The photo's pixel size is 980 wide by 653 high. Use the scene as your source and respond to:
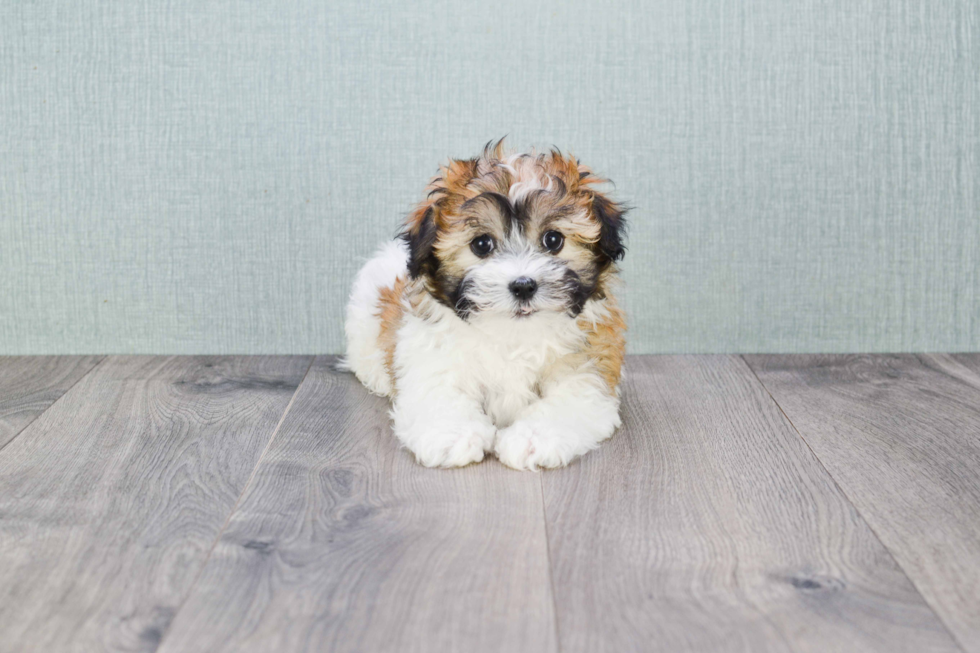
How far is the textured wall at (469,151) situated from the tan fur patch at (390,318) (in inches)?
20.1

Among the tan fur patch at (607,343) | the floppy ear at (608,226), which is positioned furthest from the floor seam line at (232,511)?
the floppy ear at (608,226)

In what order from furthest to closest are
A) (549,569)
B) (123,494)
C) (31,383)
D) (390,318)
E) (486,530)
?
(31,383), (390,318), (123,494), (486,530), (549,569)

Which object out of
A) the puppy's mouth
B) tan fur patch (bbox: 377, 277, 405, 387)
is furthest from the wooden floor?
the puppy's mouth

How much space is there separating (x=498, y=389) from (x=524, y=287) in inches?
14.1

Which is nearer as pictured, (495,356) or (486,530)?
(486,530)

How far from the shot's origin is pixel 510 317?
190 cm

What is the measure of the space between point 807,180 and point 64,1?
2428 millimetres

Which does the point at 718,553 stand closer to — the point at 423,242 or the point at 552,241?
the point at 552,241

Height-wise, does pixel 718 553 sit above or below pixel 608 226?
below

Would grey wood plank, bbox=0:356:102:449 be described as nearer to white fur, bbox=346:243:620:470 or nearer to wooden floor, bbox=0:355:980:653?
wooden floor, bbox=0:355:980:653

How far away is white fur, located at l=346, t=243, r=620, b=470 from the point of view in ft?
6.30

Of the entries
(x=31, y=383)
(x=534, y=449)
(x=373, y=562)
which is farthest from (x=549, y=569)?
(x=31, y=383)

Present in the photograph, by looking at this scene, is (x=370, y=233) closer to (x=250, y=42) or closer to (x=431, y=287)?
(x=250, y=42)

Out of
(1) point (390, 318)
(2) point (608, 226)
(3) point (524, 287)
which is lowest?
(1) point (390, 318)
